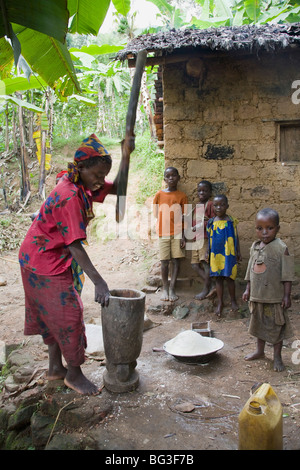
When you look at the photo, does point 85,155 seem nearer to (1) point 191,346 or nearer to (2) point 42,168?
(1) point 191,346

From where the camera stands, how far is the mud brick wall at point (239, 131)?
15.5ft

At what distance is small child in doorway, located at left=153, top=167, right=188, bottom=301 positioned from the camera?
195 inches

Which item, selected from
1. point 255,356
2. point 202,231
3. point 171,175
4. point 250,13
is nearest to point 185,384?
point 255,356

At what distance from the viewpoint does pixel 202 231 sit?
4922 millimetres

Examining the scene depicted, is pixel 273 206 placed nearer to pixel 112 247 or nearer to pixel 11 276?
pixel 112 247

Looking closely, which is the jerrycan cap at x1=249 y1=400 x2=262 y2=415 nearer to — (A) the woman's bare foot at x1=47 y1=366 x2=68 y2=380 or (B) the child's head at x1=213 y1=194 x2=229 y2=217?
(A) the woman's bare foot at x1=47 y1=366 x2=68 y2=380

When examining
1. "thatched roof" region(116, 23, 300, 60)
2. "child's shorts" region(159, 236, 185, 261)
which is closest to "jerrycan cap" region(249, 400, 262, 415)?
"child's shorts" region(159, 236, 185, 261)

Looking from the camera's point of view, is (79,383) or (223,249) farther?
(223,249)

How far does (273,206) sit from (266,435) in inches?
136

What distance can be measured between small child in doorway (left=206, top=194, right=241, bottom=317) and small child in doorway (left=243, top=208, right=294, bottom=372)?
48.8 inches

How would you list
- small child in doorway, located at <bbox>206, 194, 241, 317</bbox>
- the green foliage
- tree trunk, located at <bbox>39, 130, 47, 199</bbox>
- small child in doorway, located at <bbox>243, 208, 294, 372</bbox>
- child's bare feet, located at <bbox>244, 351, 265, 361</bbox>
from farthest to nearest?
1. tree trunk, located at <bbox>39, 130, 47, 199</bbox>
2. the green foliage
3. small child in doorway, located at <bbox>206, 194, 241, 317</bbox>
4. child's bare feet, located at <bbox>244, 351, 265, 361</bbox>
5. small child in doorway, located at <bbox>243, 208, 294, 372</bbox>

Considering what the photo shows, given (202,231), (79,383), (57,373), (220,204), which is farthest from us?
(202,231)

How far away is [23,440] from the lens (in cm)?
261

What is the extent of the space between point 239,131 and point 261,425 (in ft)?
12.5
